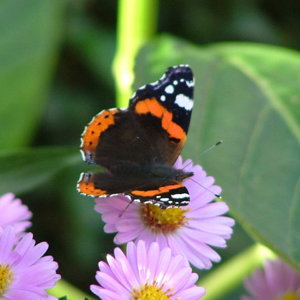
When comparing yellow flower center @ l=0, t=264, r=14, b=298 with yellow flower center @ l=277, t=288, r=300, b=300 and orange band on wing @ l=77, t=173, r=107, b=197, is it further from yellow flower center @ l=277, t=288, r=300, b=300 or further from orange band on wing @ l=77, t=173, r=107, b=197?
yellow flower center @ l=277, t=288, r=300, b=300

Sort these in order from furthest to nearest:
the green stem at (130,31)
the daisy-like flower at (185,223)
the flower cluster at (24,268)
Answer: the green stem at (130,31), the daisy-like flower at (185,223), the flower cluster at (24,268)

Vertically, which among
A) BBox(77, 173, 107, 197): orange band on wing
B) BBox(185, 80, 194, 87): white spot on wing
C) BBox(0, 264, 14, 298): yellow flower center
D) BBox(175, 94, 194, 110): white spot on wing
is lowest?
BBox(0, 264, 14, 298): yellow flower center

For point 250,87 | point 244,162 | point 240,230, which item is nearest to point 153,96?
point 244,162

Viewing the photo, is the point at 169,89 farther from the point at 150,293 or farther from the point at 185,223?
the point at 150,293

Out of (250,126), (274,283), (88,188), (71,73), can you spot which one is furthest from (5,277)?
(71,73)

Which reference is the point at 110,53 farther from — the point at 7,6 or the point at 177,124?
the point at 177,124

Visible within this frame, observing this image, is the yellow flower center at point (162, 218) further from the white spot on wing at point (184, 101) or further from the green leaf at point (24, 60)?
the green leaf at point (24, 60)

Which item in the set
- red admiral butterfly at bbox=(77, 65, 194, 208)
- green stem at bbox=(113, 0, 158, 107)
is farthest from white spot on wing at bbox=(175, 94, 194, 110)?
green stem at bbox=(113, 0, 158, 107)

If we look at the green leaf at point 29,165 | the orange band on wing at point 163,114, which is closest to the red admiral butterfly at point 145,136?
the orange band on wing at point 163,114

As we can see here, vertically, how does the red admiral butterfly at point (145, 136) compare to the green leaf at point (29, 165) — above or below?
above
